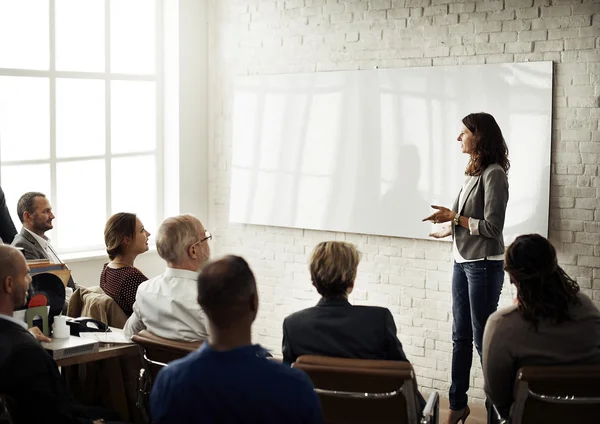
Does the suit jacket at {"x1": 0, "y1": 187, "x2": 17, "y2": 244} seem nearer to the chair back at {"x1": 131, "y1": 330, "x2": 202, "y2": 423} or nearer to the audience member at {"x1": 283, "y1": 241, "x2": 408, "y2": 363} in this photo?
the chair back at {"x1": 131, "y1": 330, "x2": 202, "y2": 423}

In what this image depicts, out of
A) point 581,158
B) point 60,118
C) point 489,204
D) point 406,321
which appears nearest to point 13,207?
point 60,118

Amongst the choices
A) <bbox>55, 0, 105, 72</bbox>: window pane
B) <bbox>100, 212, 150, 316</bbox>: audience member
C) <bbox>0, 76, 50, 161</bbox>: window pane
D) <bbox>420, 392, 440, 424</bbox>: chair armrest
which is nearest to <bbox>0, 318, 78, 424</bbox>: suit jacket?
<bbox>420, 392, 440, 424</bbox>: chair armrest

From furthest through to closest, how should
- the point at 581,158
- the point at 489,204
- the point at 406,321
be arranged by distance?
the point at 406,321 < the point at 581,158 < the point at 489,204

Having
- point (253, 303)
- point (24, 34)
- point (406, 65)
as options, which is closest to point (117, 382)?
point (253, 303)

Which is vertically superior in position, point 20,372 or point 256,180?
point 256,180

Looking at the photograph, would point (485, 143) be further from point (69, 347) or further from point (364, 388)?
point (69, 347)

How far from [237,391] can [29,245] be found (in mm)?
3595

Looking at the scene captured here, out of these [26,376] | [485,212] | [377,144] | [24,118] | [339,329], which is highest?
[24,118]

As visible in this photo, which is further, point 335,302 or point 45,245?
point 45,245

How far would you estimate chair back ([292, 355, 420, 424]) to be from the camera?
9.73 feet

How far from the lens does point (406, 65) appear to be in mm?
6164

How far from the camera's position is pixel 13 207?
6.61 metres

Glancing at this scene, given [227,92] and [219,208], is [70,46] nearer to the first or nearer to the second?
[227,92]

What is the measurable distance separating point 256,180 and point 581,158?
272 centimetres
